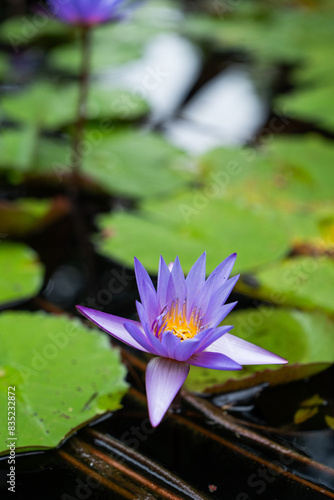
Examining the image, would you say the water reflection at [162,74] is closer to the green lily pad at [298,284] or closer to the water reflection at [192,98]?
the water reflection at [192,98]

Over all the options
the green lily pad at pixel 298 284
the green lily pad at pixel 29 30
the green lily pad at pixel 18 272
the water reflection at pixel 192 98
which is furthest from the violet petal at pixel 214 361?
the green lily pad at pixel 29 30

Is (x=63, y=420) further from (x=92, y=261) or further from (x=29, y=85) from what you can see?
(x=29, y=85)

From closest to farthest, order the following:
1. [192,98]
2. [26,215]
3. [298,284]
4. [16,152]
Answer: [298,284] < [26,215] < [16,152] < [192,98]

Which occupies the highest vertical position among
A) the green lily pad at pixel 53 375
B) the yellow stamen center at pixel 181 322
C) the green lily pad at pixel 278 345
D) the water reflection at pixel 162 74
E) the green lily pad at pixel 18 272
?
the yellow stamen center at pixel 181 322

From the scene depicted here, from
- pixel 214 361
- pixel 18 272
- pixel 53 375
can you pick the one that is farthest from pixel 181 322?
pixel 18 272

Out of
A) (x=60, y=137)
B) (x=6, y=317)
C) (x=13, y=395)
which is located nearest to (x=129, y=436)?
(x=13, y=395)

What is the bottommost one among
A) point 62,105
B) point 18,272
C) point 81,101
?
point 18,272

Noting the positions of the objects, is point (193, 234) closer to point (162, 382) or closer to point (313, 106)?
point (162, 382)
